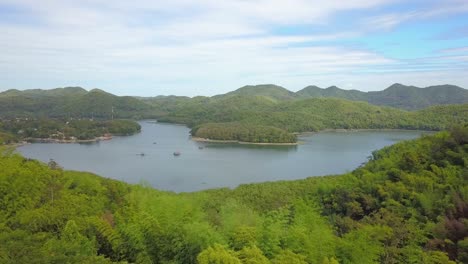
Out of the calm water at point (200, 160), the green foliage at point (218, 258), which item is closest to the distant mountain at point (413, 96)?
the calm water at point (200, 160)

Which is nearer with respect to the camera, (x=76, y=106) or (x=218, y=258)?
(x=218, y=258)

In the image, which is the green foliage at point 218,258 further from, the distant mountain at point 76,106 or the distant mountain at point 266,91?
the distant mountain at point 266,91

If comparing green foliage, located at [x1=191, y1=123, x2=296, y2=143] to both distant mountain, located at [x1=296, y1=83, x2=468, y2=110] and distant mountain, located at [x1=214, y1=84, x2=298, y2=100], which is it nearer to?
distant mountain, located at [x1=296, y1=83, x2=468, y2=110]

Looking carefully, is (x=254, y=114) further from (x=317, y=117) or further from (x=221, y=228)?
(x=221, y=228)

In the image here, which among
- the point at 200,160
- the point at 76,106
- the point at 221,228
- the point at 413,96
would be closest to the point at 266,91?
the point at 413,96

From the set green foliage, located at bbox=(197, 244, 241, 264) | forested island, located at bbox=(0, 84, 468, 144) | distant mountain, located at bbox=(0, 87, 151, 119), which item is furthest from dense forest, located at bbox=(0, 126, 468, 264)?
distant mountain, located at bbox=(0, 87, 151, 119)

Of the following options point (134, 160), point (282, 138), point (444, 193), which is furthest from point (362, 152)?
point (444, 193)
